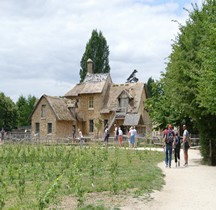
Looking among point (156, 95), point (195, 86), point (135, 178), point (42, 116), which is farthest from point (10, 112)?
point (135, 178)

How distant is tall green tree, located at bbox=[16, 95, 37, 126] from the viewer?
3490 inches

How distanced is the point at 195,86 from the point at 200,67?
109 cm

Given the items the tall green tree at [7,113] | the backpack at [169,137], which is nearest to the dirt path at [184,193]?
the backpack at [169,137]

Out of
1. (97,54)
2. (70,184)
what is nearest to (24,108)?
(97,54)

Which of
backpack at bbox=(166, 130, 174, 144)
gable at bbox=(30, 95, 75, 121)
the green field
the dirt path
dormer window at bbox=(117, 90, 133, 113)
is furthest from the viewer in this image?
gable at bbox=(30, 95, 75, 121)

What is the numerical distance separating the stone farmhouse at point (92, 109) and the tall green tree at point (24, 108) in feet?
95.9

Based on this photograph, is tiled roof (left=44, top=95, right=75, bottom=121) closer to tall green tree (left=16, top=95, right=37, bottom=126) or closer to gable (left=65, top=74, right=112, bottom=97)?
gable (left=65, top=74, right=112, bottom=97)

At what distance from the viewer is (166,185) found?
14.8 metres

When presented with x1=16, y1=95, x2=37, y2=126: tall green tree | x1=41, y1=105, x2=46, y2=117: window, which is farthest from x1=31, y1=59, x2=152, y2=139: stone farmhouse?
x1=16, y1=95, x2=37, y2=126: tall green tree

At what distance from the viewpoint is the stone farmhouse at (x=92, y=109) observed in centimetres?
5581

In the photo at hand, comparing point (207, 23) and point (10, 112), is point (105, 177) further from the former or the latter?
point (10, 112)

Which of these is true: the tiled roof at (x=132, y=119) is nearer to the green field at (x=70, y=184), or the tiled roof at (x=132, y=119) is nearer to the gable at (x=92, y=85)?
the gable at (x=92, y=85)

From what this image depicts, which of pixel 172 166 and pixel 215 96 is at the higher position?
pixel 215 96

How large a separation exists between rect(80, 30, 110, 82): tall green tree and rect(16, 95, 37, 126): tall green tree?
70.2ft
